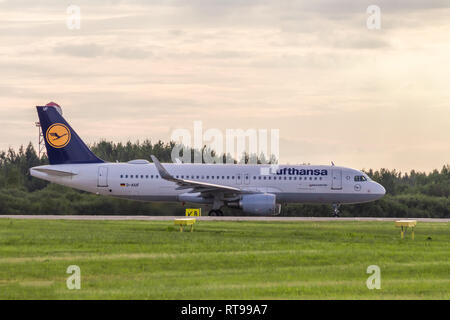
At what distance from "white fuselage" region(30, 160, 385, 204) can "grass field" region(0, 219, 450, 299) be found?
14.4 metres

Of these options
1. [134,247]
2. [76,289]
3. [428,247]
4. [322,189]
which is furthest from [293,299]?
[322,189]

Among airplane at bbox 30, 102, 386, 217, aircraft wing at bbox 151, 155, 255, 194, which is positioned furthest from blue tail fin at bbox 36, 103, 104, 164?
aircraft wing at bbox 151, 155, 255, 194

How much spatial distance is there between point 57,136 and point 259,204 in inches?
519

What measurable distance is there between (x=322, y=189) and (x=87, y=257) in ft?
93.4

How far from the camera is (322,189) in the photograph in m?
50.8

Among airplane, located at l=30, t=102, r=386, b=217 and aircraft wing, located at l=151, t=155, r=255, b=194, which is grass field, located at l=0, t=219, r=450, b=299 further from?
airplane, located at l=30, t=102, r=386, b=217

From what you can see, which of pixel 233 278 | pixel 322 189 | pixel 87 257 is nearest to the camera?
pixel 233 278

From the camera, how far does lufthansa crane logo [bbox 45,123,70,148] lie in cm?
5200

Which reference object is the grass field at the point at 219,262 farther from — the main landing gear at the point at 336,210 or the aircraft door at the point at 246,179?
the main landing gear at the point at 336,210

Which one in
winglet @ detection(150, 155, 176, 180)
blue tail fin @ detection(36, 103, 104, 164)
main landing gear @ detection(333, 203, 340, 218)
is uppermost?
blue tail fin @ detection(36, 103, 104, 164)

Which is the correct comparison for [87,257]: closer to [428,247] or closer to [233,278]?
[233,278]

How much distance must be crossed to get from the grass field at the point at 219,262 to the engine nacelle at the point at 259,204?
11.2 m

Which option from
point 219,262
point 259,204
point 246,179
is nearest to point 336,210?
point 246,179

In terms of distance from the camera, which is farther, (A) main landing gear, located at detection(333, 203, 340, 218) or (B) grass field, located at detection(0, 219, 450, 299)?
(A) main landing gear, located at detection(333, 203, 340, 218)
